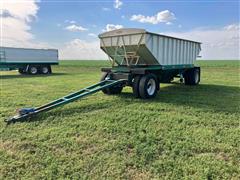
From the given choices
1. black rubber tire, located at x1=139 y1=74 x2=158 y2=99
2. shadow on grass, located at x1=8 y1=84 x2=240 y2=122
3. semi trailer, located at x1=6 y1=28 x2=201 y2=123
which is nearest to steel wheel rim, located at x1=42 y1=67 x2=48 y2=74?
semi trailer, located at x1=6 y1=28 x2=201 y2=123

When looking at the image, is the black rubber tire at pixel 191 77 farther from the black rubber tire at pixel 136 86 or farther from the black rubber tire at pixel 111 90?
the black rubber tire at pixel 136 86

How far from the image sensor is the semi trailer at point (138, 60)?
27.3 ft

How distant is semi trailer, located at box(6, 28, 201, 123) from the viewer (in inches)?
328

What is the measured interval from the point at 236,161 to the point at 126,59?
6400mm

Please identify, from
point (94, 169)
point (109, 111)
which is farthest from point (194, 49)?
point (94, 169)

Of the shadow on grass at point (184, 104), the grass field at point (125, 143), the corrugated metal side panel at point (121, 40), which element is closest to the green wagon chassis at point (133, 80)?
the shadow on grass at point (184, 104)

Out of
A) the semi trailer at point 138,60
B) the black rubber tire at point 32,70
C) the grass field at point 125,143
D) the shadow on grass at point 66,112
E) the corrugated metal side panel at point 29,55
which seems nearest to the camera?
the grass field at point 125,143

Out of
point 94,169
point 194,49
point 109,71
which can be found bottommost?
point 94,169

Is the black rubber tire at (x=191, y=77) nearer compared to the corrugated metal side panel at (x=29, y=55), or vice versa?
the black rubber tire at (x=191, y=77)

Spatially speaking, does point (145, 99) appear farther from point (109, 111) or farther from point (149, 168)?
point (149, 168)

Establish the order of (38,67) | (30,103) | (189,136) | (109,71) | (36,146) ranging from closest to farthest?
(36,146) → (189,136) → (30,103) → (109,71) → (38,67)

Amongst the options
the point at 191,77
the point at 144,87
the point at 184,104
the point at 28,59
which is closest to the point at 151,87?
the point at 144,87

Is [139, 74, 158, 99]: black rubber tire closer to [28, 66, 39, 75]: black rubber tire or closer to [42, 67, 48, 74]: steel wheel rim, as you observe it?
[28, 66, 39, 75]: black rubber tire

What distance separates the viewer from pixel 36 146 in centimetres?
432
